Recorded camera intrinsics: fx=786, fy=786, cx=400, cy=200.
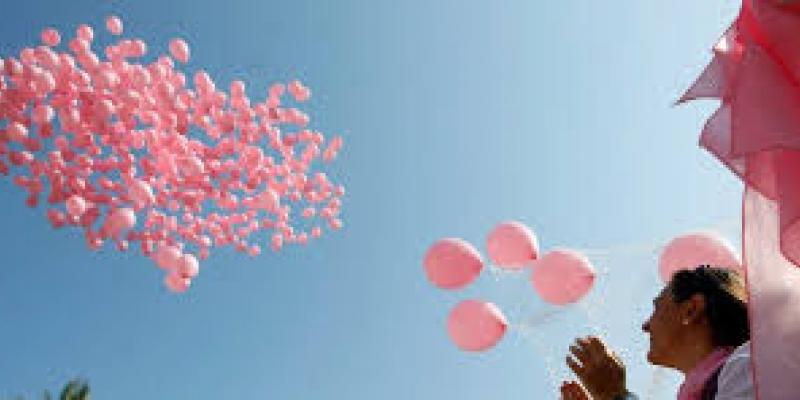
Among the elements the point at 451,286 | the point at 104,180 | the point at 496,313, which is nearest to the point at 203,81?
the point at 104,180

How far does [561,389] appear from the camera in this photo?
2.04 meters

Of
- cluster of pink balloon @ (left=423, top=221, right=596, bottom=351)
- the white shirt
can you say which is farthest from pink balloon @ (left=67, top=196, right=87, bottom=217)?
the white shirt

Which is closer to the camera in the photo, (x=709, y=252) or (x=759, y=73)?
(x=759, y=73)

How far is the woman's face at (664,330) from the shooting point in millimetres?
1999

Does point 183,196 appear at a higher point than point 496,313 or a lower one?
higher

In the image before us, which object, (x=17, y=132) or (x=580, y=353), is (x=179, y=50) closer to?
(x=17, y=132)

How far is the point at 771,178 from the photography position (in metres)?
1.22

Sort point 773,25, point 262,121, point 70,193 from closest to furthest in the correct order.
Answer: point 773,25
point 70,193
point 262,121

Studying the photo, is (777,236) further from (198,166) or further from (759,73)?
(198,166)

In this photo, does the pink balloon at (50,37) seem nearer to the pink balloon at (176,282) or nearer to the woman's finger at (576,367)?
the pink balloon at (176,282)

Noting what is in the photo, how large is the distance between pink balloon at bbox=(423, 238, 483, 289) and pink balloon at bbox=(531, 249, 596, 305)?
51cm

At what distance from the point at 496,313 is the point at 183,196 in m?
2.68

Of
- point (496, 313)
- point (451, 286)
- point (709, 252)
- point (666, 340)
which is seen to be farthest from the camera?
point (451, 286)

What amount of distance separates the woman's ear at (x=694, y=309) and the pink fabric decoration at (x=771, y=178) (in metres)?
0.77
